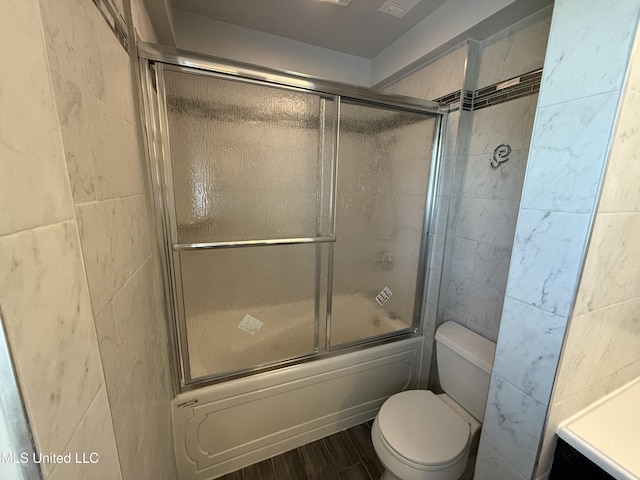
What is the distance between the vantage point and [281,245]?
137 cm

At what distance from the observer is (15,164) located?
0.30 m

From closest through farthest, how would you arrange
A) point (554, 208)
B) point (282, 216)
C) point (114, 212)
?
point (114, 212)
point (554, 208)
point (282, 216)

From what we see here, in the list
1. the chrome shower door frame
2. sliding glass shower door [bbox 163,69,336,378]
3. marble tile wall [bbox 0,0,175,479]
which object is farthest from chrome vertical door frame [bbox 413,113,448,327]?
marble tile wall [bbox 0,0,175,479]

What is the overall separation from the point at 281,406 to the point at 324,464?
408 mm

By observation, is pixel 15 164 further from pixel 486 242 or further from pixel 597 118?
pixel 486 242

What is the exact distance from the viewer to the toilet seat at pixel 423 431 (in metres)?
1.09

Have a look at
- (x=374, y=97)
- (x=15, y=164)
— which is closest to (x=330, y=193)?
(x=374, y=97)

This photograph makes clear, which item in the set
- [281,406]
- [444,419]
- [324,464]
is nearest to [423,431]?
[444,419]

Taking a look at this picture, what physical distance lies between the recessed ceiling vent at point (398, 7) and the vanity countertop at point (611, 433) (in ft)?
6.65

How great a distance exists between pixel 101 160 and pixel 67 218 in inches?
10.4

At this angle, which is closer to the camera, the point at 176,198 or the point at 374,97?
the point at 176,198

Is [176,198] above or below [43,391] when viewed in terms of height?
above

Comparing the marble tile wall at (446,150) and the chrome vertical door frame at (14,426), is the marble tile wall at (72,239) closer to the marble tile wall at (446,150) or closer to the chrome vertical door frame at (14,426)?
the chrome vertical door frame at (14,426)

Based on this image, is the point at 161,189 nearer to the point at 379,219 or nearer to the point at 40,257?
the point at 40,257
